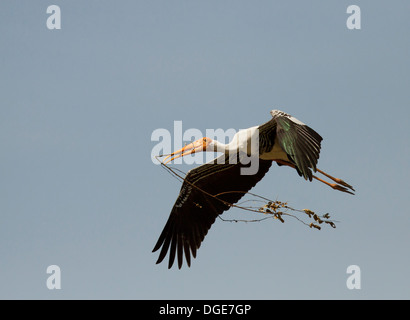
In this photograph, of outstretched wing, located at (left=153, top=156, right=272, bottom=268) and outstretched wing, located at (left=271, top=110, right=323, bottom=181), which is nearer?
outstretched wing, located at (left=271, top=110, right=323, bottom=181)

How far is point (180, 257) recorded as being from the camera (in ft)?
56.6

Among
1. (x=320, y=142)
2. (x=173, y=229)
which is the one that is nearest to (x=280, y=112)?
Result: (x=320, y=142)

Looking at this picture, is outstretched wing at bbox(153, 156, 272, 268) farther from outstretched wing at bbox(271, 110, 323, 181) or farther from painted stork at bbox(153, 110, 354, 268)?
outstretched wing at bbox(271, 110, 323, 181)

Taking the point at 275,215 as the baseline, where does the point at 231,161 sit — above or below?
above

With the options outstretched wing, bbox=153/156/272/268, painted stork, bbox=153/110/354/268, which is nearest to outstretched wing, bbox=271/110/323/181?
painted stork, bbox=153/110/354/268

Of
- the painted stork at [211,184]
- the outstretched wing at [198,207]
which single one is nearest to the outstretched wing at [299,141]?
the painted stork at [211,184]

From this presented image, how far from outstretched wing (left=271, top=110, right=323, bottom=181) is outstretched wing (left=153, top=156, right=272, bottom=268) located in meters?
3.04

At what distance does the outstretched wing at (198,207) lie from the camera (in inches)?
673

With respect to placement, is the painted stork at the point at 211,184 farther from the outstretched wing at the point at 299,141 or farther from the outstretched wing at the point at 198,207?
the outstretched wing at the point at 299,141

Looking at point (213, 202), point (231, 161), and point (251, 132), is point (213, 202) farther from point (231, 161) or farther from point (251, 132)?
point (251, 132)

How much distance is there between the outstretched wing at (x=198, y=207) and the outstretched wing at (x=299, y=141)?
3.04m

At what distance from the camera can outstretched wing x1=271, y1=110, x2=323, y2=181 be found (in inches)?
518

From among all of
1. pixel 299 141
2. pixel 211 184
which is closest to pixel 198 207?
pixel 211 184

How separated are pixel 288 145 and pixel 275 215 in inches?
46.8
